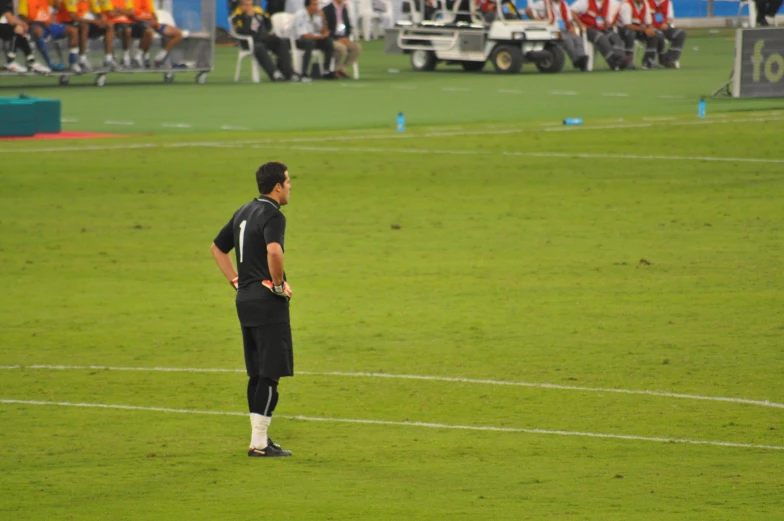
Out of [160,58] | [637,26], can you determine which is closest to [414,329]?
[160,58]

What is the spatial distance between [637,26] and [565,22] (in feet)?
7.79

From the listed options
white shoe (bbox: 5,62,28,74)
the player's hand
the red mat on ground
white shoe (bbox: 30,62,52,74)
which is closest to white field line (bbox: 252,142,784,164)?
the red mat on ground

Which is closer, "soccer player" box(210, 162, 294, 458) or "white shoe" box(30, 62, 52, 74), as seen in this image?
"soccer player" box(210, 162, 294, 458)

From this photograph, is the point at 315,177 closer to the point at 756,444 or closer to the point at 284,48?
the point at 756,444

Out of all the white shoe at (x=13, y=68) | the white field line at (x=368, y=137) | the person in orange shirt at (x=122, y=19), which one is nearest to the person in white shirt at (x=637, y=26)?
the person in orange shirt at (x=122, y=19)

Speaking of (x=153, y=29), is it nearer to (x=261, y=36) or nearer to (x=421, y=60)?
(x=261, y=36)

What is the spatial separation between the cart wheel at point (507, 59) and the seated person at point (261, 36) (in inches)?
245

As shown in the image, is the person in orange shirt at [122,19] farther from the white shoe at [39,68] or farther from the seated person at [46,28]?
the white shoe at [39,68]

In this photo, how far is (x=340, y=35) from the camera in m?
39.9

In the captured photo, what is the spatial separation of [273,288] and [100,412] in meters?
2.06

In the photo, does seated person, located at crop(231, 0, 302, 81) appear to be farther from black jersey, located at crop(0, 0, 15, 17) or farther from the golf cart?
black jersey, located at crop(0, 0, 15, 17)

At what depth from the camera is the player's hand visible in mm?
8492

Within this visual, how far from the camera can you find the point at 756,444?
900cm

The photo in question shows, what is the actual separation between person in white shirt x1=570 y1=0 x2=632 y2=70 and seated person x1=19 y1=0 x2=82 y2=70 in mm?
13775
